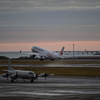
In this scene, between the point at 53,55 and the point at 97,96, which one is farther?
the point at 53,55

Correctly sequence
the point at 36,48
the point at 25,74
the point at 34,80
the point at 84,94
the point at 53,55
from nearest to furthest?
1. the point at 84,94
2. the point at 25,74
3. the point at 34,80
4. the point at 53,55
5. the point at 36,48

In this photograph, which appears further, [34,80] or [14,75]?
[34,80]

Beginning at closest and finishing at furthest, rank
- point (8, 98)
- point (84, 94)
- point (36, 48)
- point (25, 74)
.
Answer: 1. point (8, 98)
2. point (84, 94)
3. point (25, 74)
4. point (36, 48)

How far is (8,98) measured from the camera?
40156 millimetres

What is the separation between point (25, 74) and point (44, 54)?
115856 mm

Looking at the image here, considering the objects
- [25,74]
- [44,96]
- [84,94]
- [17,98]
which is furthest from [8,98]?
[25,74]

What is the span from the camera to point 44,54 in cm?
17900

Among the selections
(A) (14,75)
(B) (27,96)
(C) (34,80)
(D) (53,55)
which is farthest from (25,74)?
(D) (53,55)

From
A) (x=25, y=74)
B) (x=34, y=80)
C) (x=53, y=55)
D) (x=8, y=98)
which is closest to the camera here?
(x=8, y=98)

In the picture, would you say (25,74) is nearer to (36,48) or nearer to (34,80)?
(34,80)

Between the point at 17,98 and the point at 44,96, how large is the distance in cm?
419

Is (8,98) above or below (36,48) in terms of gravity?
below

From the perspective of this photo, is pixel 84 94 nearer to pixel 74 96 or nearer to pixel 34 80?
pixel 74 96

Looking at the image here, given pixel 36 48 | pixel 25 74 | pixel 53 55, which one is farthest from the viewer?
pixel 36 48
